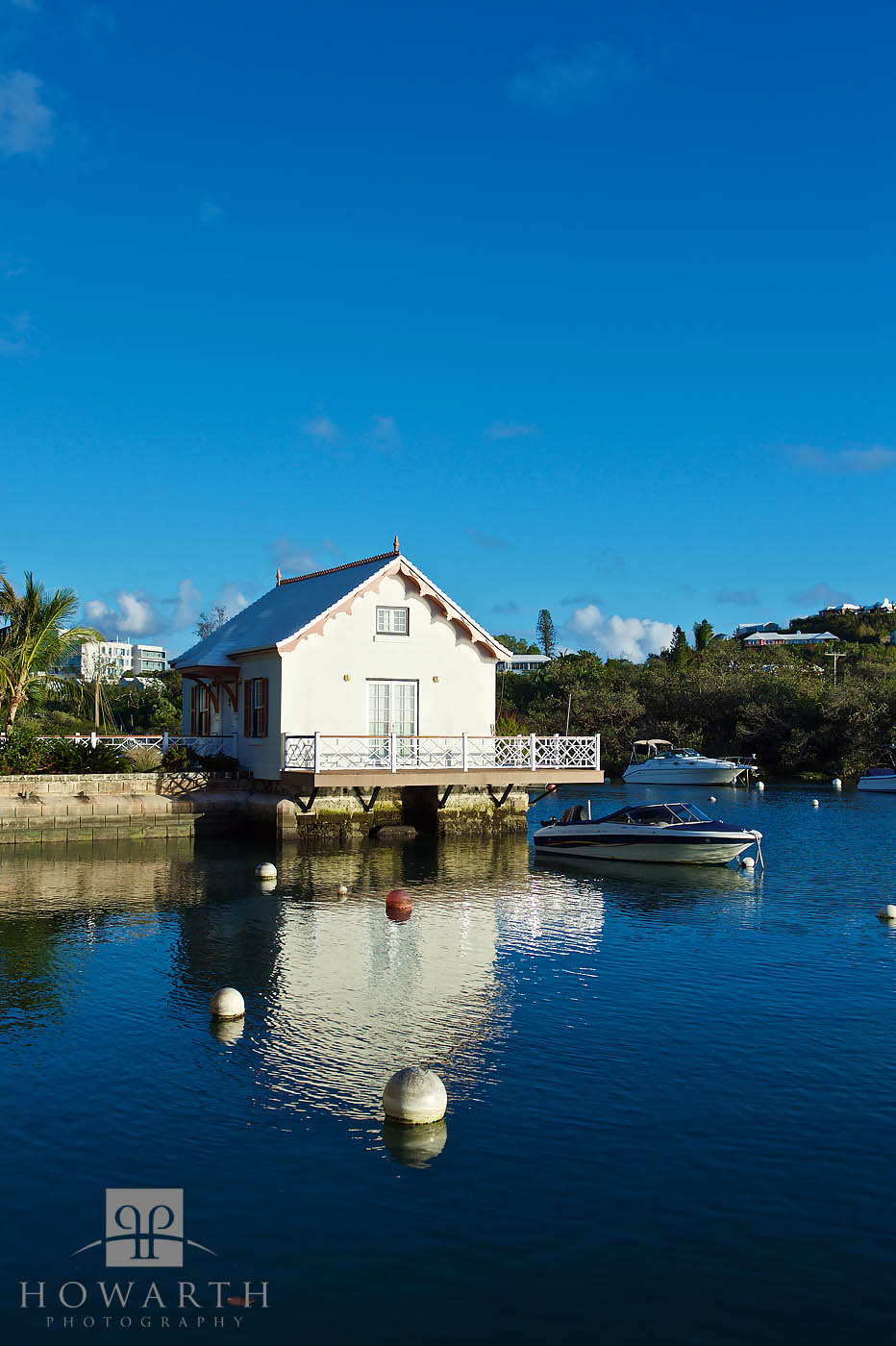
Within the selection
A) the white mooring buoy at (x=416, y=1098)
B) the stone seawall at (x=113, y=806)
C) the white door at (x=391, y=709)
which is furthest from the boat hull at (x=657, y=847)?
the white mooring buoy at (x=416, y=1098)

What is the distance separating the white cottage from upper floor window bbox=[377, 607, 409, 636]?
1.2 inches

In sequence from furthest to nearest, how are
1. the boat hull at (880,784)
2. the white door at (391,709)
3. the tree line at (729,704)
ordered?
the tree line at (729,704) < the boat hull at (880,784) < the white door at (391,709)

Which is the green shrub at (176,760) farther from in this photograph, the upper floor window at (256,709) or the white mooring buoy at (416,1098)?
the white mooring buoy at (416,1098)

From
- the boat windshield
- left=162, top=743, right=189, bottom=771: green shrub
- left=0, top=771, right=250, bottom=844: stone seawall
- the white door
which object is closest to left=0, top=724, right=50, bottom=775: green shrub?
left=0, top=771, right=250, bottom=844: stone seawall

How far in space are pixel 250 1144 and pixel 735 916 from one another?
44.7 feet

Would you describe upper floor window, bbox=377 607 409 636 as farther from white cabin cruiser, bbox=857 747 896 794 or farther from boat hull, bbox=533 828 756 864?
white cabin cruiser, bbox=857 747 896 794

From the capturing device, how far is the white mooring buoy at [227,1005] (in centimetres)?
1350

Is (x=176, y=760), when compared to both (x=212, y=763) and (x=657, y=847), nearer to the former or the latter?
(x=212, y=763)

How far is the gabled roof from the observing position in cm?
3225

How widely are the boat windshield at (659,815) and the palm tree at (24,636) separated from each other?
751 inches

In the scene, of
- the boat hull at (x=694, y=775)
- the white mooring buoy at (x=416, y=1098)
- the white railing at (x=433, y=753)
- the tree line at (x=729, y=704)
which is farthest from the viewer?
the tree line at (x=729, y=704)

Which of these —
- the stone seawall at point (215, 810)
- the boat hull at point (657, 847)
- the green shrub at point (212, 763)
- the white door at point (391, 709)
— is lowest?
the boat hull at point (657, 847)

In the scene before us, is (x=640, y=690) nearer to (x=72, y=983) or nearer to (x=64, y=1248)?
(x=72, y=983)

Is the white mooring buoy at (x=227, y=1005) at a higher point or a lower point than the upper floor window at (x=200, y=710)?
lower
